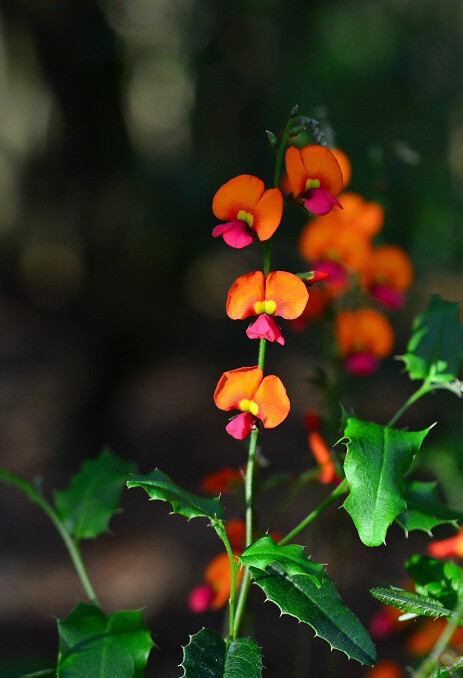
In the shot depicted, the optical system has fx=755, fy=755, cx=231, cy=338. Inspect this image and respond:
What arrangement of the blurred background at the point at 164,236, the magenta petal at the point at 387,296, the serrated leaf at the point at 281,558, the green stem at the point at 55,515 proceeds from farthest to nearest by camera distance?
the blurred background at the point at 164,236
the magenta petal at the point at 387,296
the green stem at the point at 55,515
the serrated leaf at the point at 281,558

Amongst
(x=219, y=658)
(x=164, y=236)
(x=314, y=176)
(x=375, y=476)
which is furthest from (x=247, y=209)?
(x=164, y=236)

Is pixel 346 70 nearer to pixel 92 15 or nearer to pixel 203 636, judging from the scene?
pixel 92 15

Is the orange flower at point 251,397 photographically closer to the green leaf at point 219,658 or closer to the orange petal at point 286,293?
the orange petal at point 286,293

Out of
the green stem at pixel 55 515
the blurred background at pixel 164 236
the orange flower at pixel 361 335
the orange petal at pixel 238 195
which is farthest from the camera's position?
the blurred background at pixel 164 236

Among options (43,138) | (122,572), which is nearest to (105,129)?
(43,138)

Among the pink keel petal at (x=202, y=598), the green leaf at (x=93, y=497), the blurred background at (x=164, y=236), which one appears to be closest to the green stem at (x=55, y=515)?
the green leaf at (x=93, y=497)

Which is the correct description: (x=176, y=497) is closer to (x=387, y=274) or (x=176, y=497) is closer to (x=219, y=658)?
(x=219, y=658)

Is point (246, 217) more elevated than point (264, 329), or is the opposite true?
point (246, 217)
